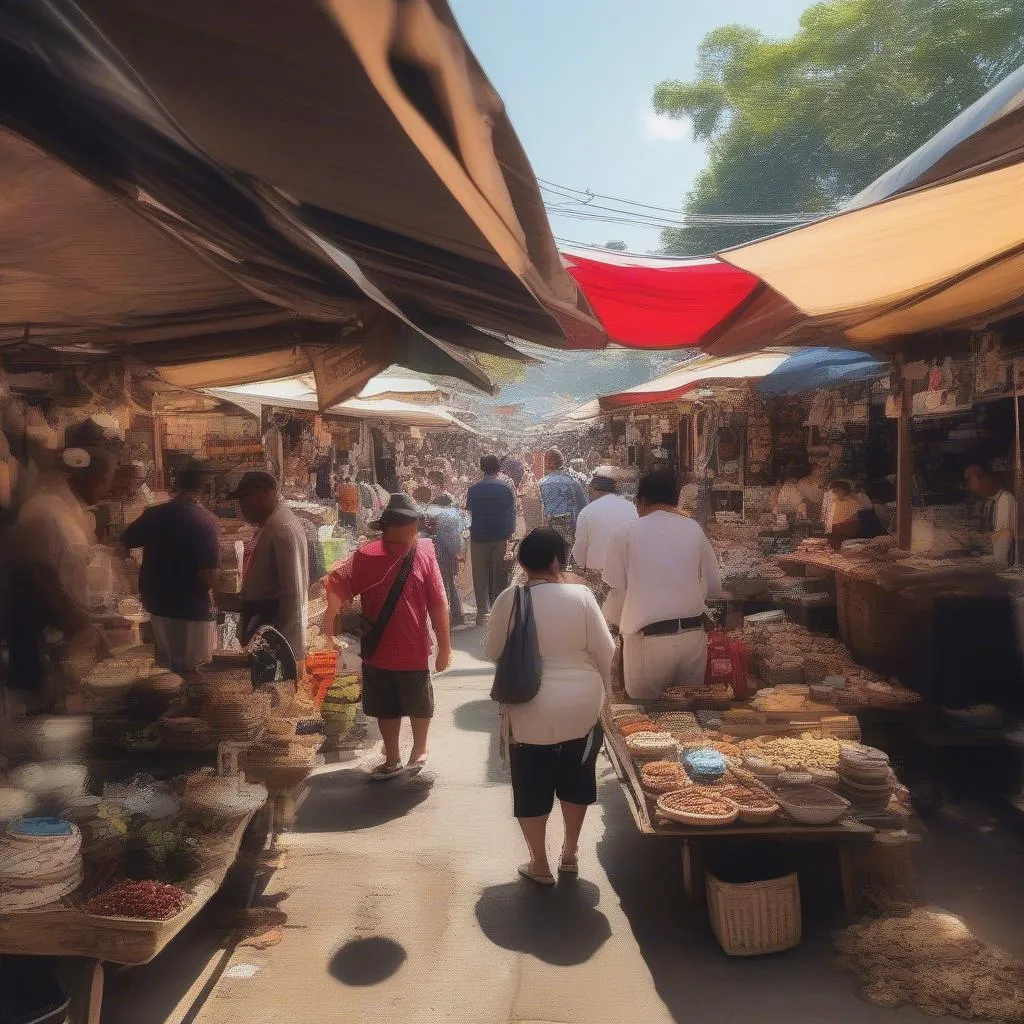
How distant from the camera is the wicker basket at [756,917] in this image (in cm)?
377

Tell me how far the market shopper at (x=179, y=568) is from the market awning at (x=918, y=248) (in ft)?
11.6

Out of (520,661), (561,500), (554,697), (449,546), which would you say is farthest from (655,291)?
(449,546)

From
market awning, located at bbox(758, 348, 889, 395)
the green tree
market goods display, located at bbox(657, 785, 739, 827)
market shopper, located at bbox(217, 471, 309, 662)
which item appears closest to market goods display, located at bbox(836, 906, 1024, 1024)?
market goods display, located at bbox(657, 785, 739, 827)

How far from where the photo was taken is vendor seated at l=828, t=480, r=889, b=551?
9016 mm

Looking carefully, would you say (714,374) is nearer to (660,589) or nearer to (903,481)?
(903,481)

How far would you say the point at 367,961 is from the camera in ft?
12.3

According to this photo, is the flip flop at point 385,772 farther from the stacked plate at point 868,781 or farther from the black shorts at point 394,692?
the stacked plate at point 868,781

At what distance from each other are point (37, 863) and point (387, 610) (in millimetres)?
2731

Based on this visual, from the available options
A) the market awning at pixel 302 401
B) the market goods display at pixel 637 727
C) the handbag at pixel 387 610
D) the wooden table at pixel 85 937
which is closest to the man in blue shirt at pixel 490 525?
the market awning at pixel 302 401

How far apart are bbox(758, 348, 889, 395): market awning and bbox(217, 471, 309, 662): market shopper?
4.44 meters

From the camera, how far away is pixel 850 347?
22.5 ft

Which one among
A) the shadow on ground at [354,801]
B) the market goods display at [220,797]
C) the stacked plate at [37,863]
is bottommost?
the shadow on ground at [354,801]

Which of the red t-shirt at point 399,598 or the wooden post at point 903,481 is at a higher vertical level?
the wooden post at point 903,481

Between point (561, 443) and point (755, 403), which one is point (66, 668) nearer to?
point (755, 403)
